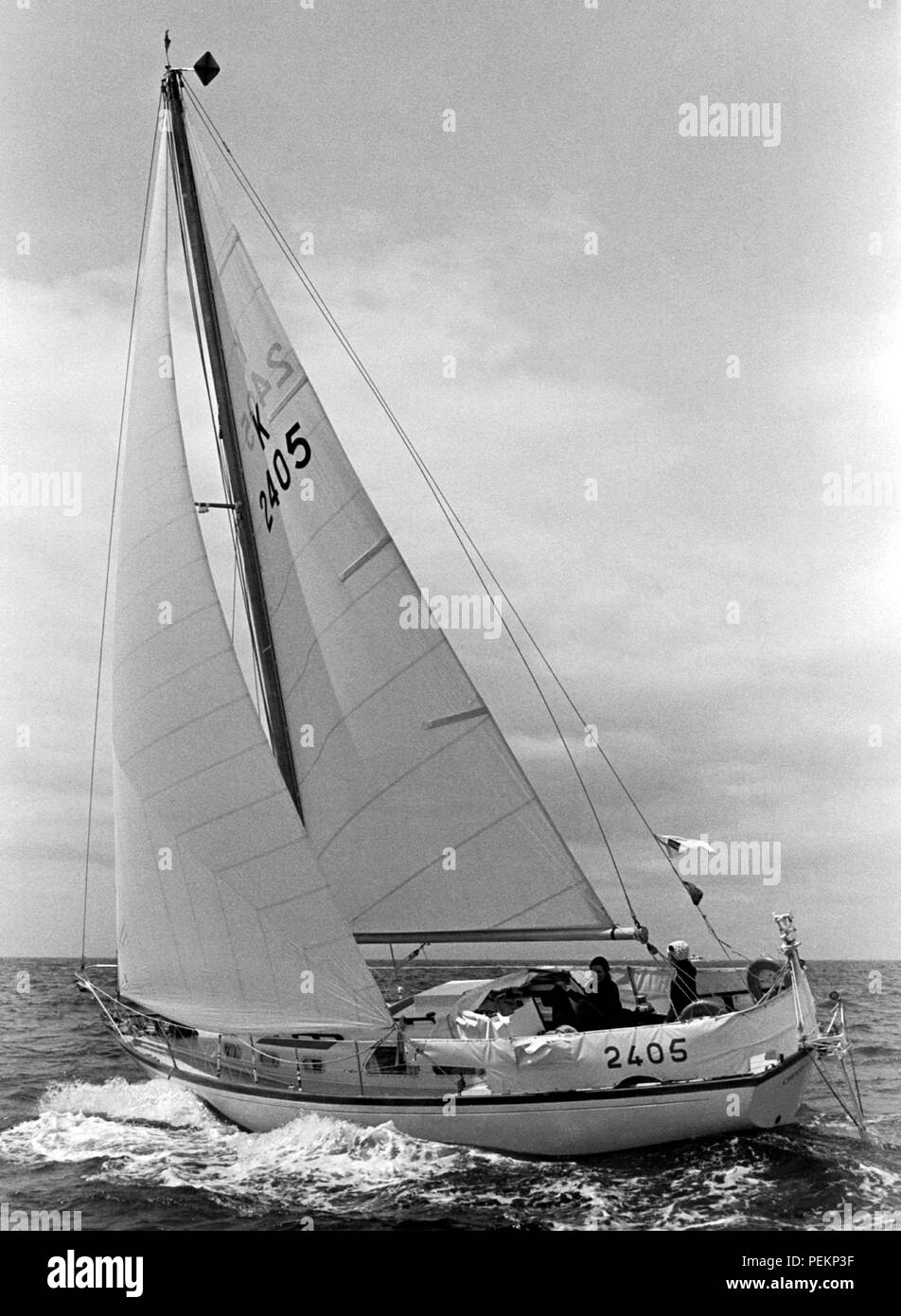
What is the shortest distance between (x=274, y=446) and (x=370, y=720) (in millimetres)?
4113

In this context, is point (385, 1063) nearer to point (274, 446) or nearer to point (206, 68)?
point (274, 446)

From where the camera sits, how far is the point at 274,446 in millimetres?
16141

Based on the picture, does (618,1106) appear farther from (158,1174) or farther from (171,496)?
(171,496)

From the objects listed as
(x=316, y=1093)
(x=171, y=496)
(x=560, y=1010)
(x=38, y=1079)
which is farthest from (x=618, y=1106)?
(x=38, y=1079)

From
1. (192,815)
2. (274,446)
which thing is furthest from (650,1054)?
(274,446)

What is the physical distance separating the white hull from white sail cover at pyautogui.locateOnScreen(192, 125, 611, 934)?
2.49 metres

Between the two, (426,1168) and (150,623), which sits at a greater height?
(150,623)

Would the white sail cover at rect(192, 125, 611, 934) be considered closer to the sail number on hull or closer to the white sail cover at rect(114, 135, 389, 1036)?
the sail number on hull

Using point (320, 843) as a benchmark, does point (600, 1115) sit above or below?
below

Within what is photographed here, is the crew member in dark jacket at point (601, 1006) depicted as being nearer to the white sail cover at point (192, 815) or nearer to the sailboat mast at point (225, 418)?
the white sail cover at point (192, 815)

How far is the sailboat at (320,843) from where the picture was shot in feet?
41.6

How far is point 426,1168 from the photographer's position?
12.1m

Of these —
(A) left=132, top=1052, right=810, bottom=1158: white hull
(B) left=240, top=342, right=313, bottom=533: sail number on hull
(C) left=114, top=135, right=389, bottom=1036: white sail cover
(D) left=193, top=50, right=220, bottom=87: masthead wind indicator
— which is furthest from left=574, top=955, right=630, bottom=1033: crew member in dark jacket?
(D) left=193, top=50, right=220, bottom=87: masthead wind indicator
